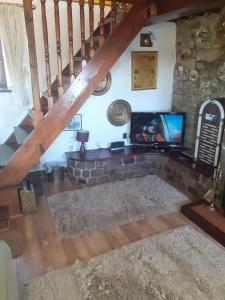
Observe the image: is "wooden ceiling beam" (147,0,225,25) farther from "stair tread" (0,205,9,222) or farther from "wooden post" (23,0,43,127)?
"stair tread" (0,205,9,222)

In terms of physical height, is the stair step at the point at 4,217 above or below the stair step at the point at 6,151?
below

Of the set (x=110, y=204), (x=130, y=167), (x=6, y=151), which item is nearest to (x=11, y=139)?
(x=6, y=151)

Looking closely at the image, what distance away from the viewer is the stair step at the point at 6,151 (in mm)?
2788

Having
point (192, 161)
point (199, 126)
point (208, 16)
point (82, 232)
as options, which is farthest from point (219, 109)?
point (82, 232)

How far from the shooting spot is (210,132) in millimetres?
3232

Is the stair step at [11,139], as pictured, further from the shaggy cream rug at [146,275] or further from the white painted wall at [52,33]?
the shaggy cream rug at [146,275]

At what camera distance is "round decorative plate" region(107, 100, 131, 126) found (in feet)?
12.8

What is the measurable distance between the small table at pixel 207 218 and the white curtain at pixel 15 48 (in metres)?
2.55

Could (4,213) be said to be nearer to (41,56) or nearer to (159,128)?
(41,56)

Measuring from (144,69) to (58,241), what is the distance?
9.44ft

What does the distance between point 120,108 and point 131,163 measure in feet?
3.00

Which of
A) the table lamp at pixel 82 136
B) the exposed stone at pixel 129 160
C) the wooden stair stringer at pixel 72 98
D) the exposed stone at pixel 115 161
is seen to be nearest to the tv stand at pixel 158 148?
the exposed stone at pixel 129 160

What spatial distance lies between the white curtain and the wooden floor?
61.7 inches

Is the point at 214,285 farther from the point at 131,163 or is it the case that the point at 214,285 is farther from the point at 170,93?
the point at 170,93
